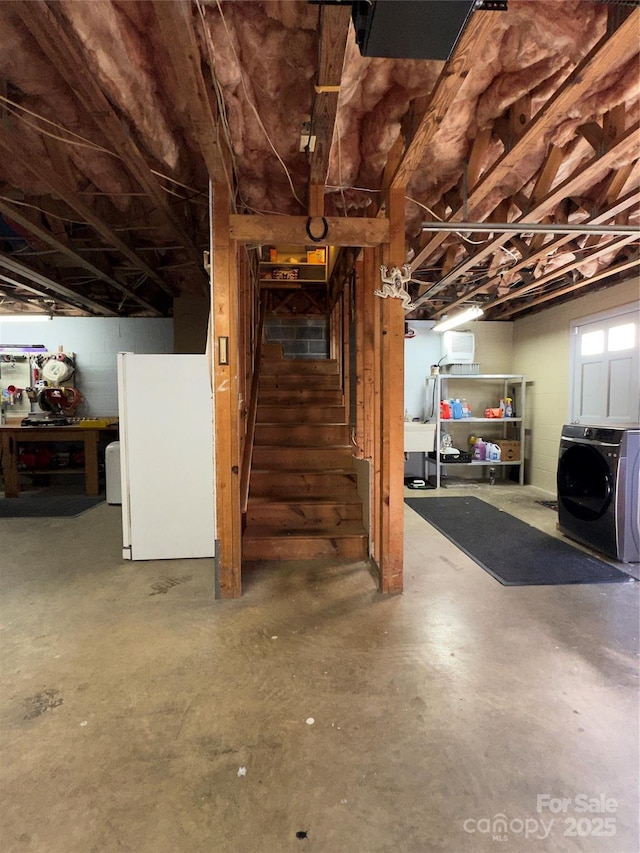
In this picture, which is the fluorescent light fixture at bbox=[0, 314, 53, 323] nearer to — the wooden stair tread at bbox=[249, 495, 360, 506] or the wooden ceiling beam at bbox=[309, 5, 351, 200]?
the wooden stair tread at bbox=[249, 495, 360, 506]

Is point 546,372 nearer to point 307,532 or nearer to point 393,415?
point 393,415

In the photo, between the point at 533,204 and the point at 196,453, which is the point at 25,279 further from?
the point at 533,204

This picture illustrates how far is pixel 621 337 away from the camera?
4406mm

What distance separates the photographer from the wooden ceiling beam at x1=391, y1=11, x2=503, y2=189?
136cm

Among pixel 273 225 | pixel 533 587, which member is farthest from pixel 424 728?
pixel 273 225

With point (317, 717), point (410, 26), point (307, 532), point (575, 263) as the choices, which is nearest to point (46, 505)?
point (307, 532)

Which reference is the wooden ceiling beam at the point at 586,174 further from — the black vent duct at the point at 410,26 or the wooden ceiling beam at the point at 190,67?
the wooden ceiling beam at the point at 190,67

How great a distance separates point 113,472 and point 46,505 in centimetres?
96

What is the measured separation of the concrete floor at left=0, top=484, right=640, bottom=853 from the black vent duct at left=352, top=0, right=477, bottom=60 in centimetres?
Answer: 235

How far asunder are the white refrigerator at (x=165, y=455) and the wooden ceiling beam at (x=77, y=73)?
1.26 meters

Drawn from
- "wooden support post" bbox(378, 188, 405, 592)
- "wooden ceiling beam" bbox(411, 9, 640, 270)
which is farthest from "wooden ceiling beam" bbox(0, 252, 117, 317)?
"wooden ceiling beam" bbox(411, 9, 640, 270)

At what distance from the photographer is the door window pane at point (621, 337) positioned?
4270 mm

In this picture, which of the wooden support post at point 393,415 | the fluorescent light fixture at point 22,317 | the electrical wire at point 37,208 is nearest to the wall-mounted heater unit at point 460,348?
the wooden support post at point 393,415

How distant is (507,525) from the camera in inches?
154
